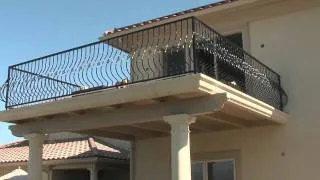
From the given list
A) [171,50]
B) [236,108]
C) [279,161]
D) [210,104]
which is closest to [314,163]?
[279,161]

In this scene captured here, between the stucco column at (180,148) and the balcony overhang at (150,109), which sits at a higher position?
the balcony overhang at (150,109)

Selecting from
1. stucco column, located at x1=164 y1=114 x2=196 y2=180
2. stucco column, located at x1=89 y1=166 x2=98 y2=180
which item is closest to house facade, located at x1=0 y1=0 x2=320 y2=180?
stucco column, located at x1=164 y1=114 x2=196 y2=180

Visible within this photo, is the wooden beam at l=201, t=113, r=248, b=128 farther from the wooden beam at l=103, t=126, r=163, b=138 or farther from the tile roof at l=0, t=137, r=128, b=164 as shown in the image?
the tile roof at l=0, t=137, r=128, b=164

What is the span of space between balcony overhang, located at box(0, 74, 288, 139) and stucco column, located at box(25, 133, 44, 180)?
0.19 m

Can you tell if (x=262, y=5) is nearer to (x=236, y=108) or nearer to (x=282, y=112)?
(x=282, y=112)

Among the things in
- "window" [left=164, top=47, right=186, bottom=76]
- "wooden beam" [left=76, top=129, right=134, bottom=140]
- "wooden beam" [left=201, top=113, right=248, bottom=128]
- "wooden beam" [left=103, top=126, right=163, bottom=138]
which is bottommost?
"wooden beam" [left=76, top=129, right=134, bottom=140]

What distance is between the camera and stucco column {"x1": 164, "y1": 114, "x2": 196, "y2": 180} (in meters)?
9.09

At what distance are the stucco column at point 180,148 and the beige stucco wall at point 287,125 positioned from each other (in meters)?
3.36

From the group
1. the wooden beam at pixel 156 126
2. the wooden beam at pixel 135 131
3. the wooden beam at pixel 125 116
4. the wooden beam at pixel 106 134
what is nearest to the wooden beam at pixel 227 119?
the wooden beam at pixel 125 116

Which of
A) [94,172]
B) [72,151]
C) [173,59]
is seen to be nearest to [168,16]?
[173,59]

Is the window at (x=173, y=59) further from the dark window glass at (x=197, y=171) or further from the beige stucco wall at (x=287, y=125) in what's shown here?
the dark window glass at (x=197, y=171)

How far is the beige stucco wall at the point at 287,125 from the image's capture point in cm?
1180

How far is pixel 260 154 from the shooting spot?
12156 millimetres

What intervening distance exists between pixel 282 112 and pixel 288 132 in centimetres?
56
